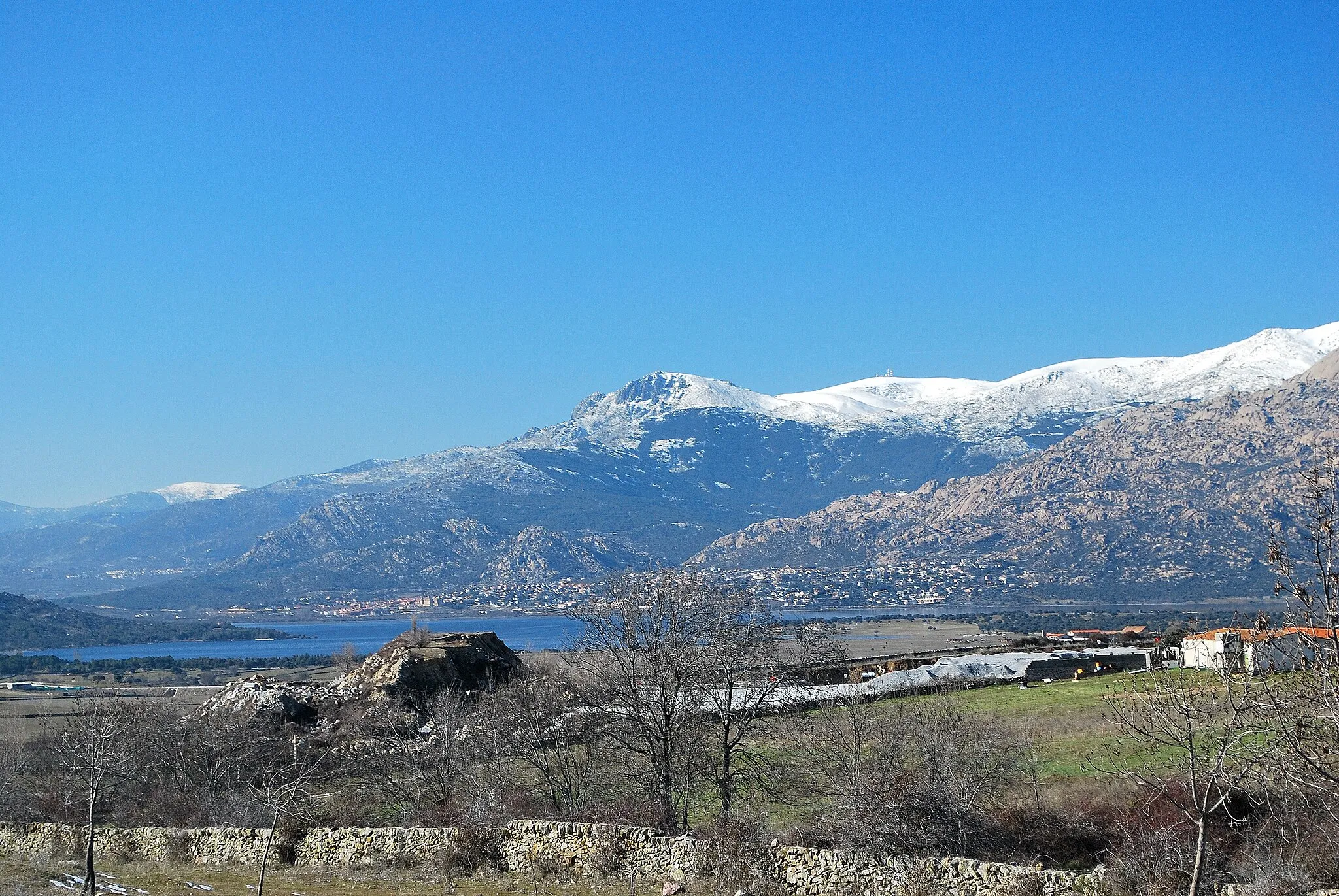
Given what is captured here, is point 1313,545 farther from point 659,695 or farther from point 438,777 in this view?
point 438,777

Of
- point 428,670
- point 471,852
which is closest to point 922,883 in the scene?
Result: point 471,852

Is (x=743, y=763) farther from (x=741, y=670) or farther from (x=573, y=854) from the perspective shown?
(x=573, y=854)

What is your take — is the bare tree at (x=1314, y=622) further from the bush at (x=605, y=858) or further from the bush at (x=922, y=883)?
the bush at (x=605, y=858)

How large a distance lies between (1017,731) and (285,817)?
24.2 meters

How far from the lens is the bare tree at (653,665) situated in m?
34.3

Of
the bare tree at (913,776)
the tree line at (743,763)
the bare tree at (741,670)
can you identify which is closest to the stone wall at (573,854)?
the tree line at (743,763)

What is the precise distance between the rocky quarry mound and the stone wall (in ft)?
55.7

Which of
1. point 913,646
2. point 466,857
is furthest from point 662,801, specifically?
point 913,646

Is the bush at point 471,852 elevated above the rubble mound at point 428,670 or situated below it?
below

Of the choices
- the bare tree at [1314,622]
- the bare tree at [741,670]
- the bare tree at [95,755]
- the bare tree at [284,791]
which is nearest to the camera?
the bare tree at [1314,622]

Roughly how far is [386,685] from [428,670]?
116 inches

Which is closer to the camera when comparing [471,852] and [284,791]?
[284,791]

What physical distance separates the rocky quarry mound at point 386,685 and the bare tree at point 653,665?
1636 cm

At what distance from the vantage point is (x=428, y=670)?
58.2 m
